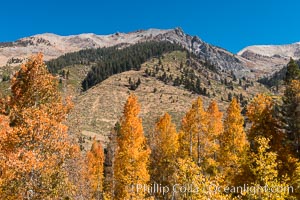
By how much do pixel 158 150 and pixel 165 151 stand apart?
1844 mm

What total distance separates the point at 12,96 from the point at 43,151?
14.8ft

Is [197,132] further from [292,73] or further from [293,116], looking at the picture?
[293,116]

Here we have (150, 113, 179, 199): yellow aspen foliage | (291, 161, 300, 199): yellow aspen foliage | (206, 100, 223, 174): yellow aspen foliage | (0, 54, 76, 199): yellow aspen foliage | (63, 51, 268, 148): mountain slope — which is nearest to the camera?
(0, 54, 76, 199): yellow aspen foliage

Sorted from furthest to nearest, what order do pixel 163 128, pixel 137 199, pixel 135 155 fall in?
pixel 163 128 → pixel 135 155 → pixel 137 199

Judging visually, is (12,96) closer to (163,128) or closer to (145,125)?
(163,128)

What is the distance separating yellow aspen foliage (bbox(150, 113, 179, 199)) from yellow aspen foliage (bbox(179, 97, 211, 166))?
1967mm

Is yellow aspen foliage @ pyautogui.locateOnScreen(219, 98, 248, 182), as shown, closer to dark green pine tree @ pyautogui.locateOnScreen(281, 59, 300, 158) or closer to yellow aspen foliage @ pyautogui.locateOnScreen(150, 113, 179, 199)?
dark green pine tree @ pyautogui.locateOnScreen(281, 59, 300, 158)

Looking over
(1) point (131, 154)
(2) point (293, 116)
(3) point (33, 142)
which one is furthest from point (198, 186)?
(2) point (293, 116)

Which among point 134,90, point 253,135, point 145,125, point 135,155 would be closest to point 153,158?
point 135,155

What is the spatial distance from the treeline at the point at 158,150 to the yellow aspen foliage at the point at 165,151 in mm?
146

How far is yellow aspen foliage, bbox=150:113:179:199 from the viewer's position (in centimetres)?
4541

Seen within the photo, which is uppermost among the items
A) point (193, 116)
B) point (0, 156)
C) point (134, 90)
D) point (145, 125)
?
point (134, 90)

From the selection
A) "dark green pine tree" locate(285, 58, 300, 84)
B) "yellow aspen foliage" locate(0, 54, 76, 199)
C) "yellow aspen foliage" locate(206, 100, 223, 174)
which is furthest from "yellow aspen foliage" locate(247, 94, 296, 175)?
"yellow aspen foliage" locate(0, 54, 76, 199)

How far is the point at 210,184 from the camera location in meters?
15.4
